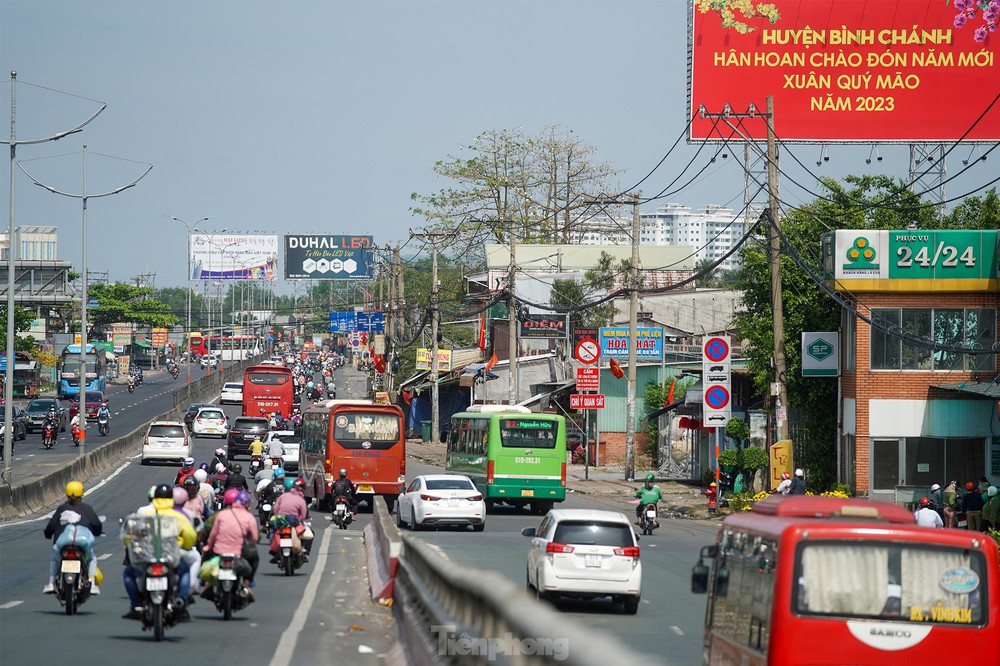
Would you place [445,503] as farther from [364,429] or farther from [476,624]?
[476,624]

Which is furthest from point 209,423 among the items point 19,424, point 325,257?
point 325,257

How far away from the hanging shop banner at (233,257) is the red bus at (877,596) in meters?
Result: 105

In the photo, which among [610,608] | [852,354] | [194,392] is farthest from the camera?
[194,392]

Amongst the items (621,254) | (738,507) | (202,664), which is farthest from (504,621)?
(621,254)

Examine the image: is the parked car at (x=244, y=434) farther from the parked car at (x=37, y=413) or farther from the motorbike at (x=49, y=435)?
the parked car at (x=37, y=413)

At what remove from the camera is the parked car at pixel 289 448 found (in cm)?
4722

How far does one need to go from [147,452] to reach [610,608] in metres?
33.0

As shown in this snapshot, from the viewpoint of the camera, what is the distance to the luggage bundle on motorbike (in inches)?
539

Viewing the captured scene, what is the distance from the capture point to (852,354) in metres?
36.9

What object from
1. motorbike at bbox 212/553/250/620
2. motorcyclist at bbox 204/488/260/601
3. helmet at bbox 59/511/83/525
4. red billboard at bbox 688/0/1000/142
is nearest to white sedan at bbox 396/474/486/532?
motorcyclist at bbox 204/488/260/601

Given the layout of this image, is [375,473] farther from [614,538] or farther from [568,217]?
[568,217]

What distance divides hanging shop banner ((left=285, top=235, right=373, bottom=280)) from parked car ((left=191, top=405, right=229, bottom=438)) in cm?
4263

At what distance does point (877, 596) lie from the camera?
9.19 metres

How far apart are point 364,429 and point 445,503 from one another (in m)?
6.19
